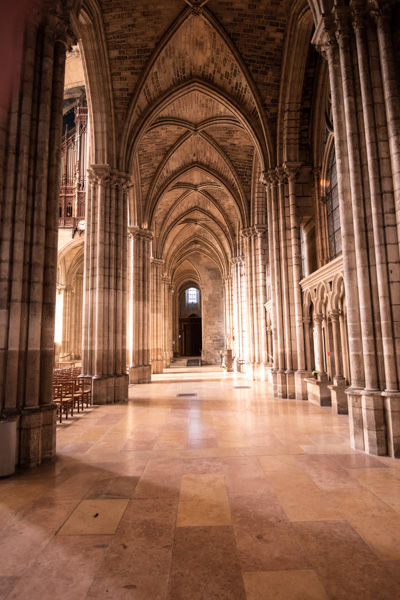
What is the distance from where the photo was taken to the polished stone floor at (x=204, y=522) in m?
2.34

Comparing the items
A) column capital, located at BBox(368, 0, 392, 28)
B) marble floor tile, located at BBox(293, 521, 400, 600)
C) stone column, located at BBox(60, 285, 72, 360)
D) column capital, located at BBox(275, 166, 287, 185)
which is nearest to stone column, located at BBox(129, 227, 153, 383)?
column capital, located at BBox(275, 166, 287, 185)

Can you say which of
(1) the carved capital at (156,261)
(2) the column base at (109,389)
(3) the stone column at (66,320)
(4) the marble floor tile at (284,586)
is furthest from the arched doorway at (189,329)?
(4) the marble floor tile at (284,586)

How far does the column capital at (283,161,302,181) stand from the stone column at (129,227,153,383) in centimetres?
849

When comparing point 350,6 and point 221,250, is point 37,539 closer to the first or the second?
point 350,6

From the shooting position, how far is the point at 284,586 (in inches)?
90.5

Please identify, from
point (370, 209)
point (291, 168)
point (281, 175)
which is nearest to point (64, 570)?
point (370, 209)

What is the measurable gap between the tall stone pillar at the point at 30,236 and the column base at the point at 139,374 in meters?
11.4

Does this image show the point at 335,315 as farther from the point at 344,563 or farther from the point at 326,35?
the point at 344,563

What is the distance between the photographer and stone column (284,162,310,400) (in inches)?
415

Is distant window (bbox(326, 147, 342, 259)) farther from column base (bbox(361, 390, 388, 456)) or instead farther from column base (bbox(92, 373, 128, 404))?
column base (bbox(92, 373, 128, 404))

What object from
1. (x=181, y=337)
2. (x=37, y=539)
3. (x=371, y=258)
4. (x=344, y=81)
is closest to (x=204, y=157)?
(x=344, y=81)

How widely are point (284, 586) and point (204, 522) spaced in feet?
3.28

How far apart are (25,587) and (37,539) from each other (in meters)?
0.63

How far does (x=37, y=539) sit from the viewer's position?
9.56 ft
